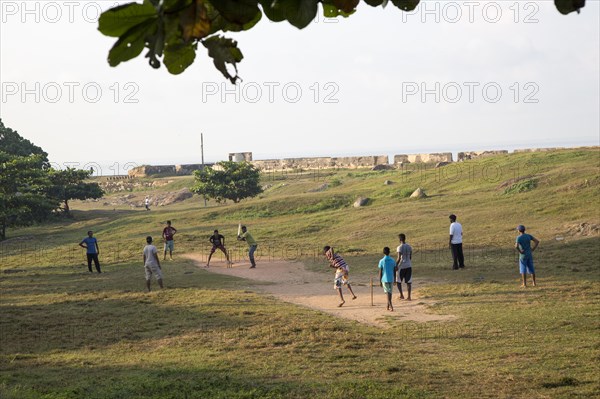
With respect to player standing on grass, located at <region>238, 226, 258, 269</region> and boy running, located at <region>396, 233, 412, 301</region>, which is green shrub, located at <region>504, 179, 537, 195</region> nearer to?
player standing on grass, located at <region>238, 226, 258, 269</region>

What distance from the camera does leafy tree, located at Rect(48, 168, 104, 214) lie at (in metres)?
43.0

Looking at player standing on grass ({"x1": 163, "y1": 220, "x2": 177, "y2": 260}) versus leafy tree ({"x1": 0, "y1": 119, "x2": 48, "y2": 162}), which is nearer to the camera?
player standing on grass ({"x1": 163, "y1": 220, "x2": 177, "y2": 260})

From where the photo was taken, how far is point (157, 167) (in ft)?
231

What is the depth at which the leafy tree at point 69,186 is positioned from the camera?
43.0 m

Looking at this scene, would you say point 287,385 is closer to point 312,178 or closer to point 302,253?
point 302,253

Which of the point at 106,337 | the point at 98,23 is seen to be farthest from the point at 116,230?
the point at 98,23

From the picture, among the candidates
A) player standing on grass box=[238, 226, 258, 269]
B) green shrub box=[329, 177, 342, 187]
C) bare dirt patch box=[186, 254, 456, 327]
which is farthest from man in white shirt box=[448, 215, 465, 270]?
green shrub box=[329, 177, 342, 187]

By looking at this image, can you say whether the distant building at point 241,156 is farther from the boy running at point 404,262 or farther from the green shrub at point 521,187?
the boy running at point 404,262

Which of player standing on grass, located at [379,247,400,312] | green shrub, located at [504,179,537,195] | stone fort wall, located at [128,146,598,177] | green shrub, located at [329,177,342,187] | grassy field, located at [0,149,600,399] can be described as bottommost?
grassy field, located at [0,149,600,399]

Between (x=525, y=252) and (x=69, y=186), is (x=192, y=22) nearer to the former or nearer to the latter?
(x=525, y=252)

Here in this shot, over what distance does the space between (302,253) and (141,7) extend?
22.4 meters

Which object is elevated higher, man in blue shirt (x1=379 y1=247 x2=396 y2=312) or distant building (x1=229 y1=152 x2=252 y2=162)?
distant building (x1=229 y1=152 x2=252 y2=162)

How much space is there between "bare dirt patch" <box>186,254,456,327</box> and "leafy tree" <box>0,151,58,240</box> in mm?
9621

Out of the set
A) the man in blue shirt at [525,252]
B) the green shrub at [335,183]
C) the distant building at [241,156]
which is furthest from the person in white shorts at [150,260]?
the distant building at [241,156]
